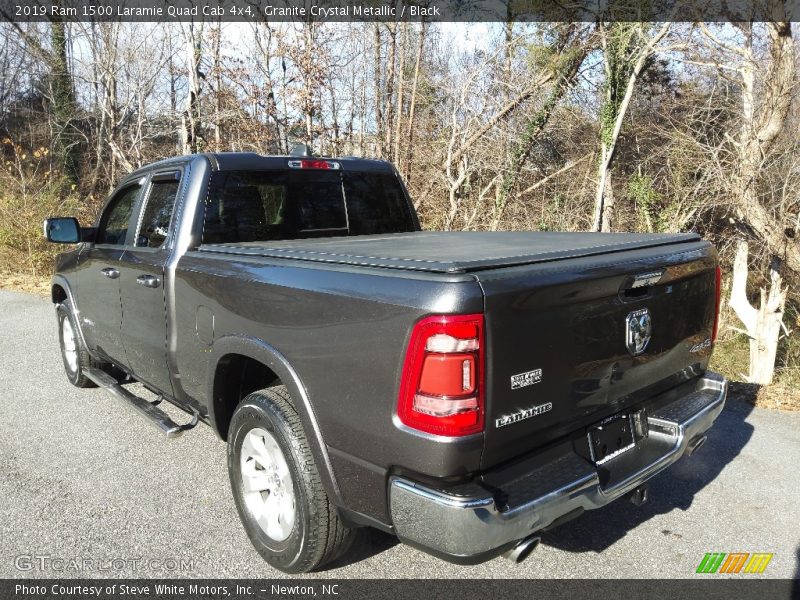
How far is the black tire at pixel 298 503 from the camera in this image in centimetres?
255

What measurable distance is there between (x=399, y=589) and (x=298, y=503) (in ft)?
2.08

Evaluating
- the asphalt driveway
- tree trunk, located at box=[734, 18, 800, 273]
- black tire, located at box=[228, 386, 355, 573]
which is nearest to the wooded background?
tree trunk, located at box=[734, 18, 800, 273]

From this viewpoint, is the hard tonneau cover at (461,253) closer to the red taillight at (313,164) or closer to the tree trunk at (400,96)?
the red taillight at (313,164)

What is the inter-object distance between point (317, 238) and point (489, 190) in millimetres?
9413

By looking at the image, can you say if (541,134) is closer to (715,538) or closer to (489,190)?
(489,190)

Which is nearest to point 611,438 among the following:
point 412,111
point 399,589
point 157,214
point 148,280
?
Result: point 399,589

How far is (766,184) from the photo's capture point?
7898 millimetres

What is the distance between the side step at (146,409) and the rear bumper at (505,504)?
Result: 6.34 feet

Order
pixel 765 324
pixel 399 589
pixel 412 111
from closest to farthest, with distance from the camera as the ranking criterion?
pixel 399 589, pixel 765 324, pixel 412 111

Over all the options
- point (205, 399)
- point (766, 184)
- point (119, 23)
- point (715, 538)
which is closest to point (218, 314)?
point (205, 399)

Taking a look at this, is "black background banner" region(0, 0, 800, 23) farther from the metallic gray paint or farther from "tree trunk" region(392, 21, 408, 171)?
the metallic gray paint

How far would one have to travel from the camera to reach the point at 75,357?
549 centimetres

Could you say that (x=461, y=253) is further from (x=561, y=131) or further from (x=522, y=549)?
(x=561, y=131)

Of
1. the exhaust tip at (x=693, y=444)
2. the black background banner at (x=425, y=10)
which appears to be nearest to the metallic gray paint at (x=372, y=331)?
the exhaust tip at (x=693, y=444)
